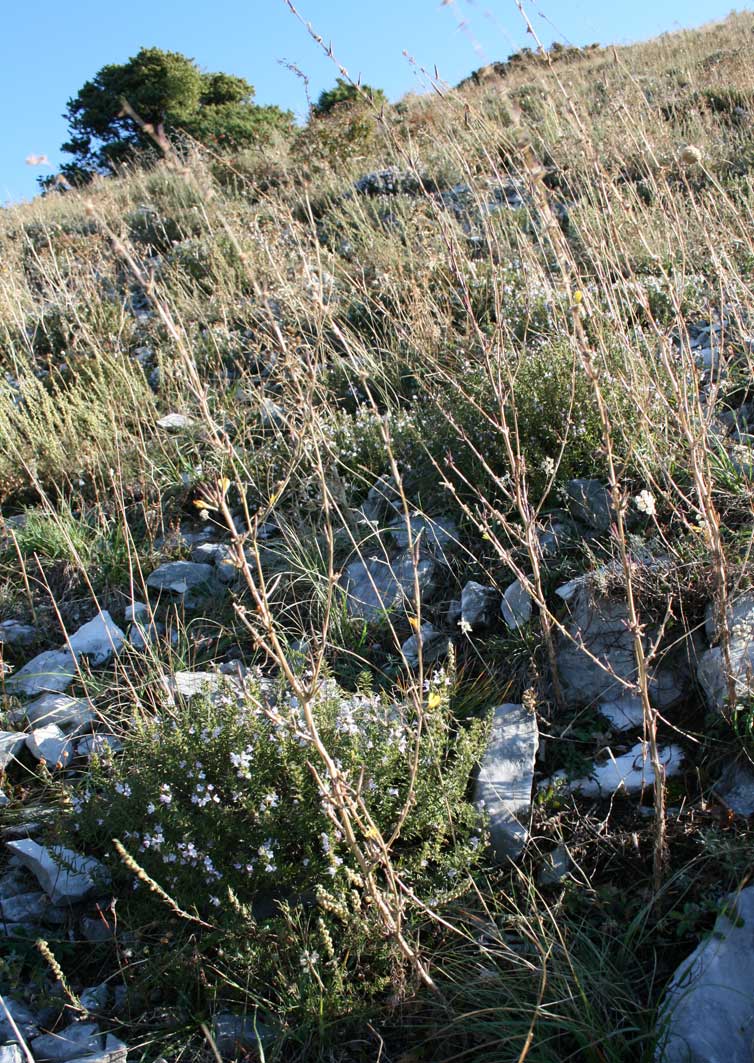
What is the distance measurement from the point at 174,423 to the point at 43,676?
6.57 feet

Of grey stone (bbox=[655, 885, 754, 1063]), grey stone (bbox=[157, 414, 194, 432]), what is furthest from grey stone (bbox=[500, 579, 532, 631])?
grey stone (bbox=[157, 414, 194, 432])

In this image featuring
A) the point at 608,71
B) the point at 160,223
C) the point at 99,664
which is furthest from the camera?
the point at 608,71

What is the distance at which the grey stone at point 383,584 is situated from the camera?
3.20 meters

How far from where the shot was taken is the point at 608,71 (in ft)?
31.6

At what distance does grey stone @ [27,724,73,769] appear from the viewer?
2818mm

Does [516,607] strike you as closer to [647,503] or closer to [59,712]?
[647,503]

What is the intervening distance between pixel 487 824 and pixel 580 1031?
0.58m

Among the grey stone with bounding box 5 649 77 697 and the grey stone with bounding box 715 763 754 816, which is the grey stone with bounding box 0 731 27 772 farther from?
the grey stone with bounding box 715 763 754 816

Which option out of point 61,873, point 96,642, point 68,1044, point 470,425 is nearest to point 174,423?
point 96,642

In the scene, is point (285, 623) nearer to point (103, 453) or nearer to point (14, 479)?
point (103, 453)

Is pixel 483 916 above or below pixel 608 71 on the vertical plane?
below

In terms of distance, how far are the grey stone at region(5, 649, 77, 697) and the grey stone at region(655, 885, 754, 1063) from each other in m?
2.41

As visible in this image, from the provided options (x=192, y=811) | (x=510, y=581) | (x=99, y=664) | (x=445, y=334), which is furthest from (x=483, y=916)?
(x=445, y=334)

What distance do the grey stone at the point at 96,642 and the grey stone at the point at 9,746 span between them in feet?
1.61
